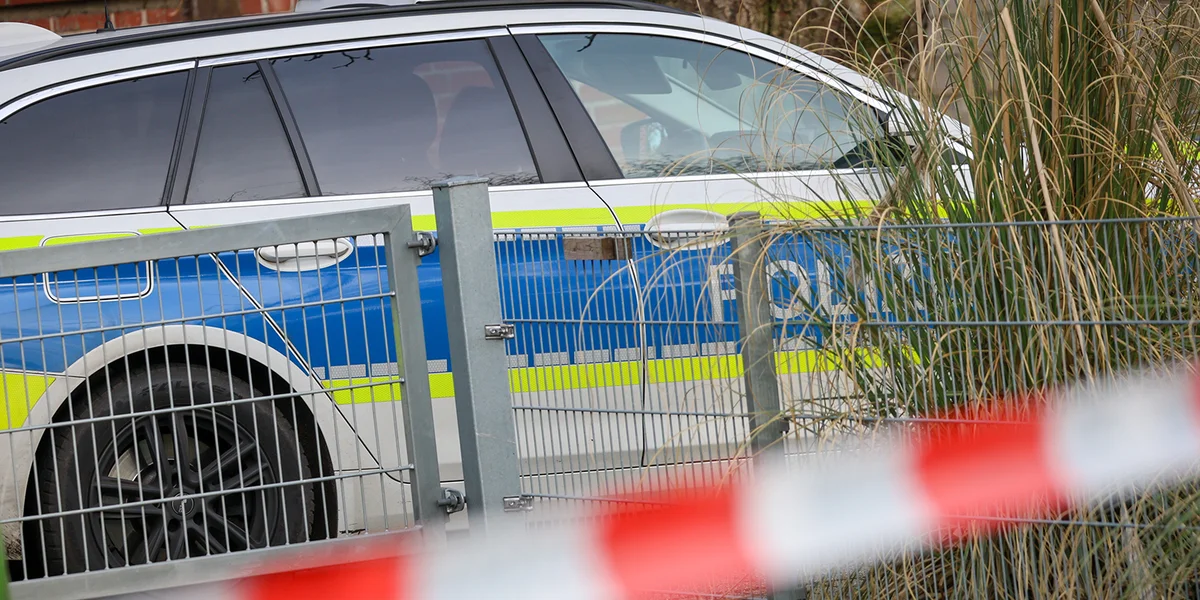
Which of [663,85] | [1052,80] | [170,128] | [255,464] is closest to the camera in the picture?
[1052,80]

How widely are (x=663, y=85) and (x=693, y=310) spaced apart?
5.25ft

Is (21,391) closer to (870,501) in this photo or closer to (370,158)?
(370,158)

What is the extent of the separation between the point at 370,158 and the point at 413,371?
1188 mm

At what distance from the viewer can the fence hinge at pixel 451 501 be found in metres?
3.06

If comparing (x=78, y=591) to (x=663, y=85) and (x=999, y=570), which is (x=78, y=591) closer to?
(x=999, y=570)

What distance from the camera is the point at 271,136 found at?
3.99 metres

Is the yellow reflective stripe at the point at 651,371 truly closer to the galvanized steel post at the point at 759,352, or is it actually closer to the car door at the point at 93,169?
the galvanized steel post at the point at 759,352

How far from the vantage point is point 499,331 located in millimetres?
3088

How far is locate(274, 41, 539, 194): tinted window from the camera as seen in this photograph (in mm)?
4023

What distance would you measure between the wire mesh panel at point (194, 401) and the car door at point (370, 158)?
0.03 meters

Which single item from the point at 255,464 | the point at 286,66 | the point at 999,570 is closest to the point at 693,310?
the point at 999,570

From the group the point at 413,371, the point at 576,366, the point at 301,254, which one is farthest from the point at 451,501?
the point at 301,254

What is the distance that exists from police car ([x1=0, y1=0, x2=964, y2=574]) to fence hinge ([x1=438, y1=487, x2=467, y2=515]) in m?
0.36

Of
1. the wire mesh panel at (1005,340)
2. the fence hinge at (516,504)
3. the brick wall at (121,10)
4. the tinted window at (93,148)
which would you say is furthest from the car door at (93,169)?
the brick wall at (121,10)
